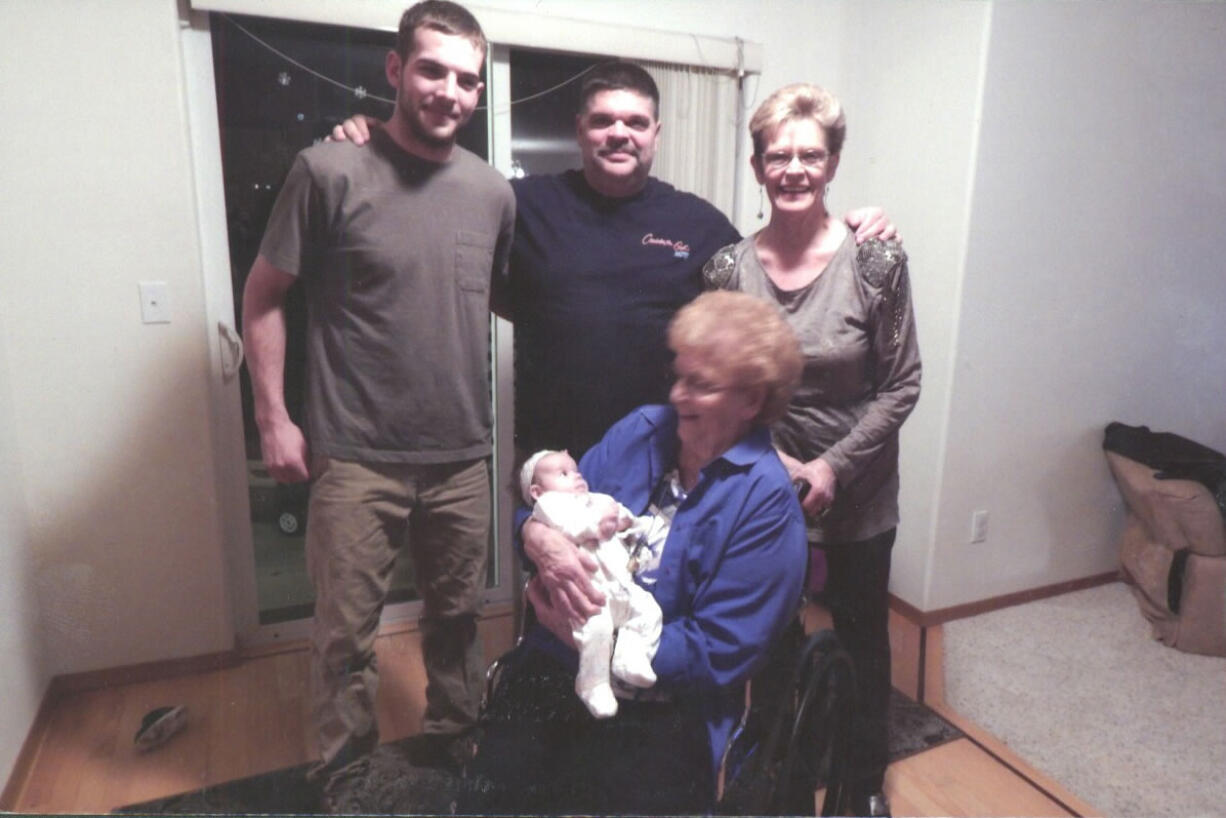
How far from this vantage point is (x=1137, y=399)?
1.84 m

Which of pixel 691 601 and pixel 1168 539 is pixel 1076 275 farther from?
pixel 691 601

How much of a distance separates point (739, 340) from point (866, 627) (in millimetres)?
662

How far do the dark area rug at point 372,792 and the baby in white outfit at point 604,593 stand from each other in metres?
0.48

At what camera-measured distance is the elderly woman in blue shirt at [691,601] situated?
958mm

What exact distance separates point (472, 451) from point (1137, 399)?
5.24 ft

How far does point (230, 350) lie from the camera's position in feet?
4.36

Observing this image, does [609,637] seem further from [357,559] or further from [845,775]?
[357,559]

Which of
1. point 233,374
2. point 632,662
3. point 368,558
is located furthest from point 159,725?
point 632,662

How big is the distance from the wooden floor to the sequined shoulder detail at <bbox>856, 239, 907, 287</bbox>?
85 centimetres

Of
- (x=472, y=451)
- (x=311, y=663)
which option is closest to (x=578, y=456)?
(x=472, y=451)

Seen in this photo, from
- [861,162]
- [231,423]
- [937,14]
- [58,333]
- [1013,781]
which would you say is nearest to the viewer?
[58,333]

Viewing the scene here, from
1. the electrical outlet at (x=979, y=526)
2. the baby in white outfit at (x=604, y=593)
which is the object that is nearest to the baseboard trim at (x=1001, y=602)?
the electrical outlet at (x=979, y=526)

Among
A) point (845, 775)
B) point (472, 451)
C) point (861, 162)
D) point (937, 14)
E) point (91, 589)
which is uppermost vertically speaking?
point (937, 14)

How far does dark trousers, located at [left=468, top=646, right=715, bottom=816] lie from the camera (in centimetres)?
100
